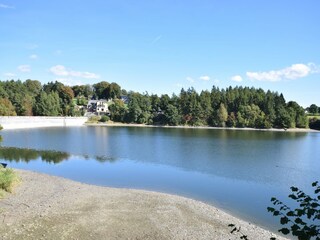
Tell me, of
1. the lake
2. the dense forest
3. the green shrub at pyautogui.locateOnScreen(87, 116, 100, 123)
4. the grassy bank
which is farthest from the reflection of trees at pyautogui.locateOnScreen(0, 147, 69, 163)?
the green shrub at pyautogui.locateOnScreen(87, 116, 100, 123)

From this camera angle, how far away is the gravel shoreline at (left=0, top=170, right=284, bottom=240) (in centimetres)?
1488

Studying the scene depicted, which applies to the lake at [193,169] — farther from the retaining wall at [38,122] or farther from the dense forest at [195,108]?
the dense forest at [195,108]

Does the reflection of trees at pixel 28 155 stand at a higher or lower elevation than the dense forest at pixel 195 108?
lower

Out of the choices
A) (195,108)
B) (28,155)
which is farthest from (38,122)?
(28,155)

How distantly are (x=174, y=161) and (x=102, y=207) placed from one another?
22.7 meters

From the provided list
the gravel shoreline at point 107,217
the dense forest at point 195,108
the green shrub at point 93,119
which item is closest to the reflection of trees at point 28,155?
the gravel shoreline at point 107,217

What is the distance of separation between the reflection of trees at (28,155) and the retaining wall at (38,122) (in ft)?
153

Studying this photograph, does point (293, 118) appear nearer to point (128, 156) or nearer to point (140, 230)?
point (128, 156)

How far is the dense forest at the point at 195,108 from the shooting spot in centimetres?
11325

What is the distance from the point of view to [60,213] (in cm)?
1739

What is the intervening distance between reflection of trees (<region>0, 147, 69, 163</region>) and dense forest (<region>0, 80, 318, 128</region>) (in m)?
64.2

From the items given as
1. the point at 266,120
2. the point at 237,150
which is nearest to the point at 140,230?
the point at 237,150

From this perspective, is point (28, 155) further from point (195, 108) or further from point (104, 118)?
point (195, 108)

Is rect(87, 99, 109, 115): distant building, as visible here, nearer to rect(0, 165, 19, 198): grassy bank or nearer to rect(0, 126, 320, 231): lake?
rect(0, 126, 320, 231): lake
